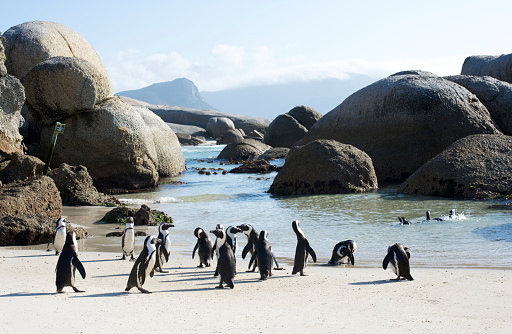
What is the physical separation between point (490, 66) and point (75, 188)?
93.4 ft

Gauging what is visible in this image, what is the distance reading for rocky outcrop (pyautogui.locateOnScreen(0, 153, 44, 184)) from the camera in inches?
547

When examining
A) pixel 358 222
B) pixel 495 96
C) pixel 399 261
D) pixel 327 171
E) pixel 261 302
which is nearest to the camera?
pixel 261 302

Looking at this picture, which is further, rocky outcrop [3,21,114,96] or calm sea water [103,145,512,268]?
rocky outcrop [3,21,114,96]

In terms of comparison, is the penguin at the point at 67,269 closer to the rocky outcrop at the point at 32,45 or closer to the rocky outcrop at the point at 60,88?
the rocky outcrop at the point at 60,88

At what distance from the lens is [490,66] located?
34250mm

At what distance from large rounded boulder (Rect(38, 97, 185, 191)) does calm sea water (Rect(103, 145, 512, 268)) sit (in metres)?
1.21

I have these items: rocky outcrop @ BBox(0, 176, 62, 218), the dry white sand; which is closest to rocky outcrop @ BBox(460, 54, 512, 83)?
rocky outcrop @ BBox(0, 176, 62, 218)

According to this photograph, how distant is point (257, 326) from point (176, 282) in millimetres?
2229

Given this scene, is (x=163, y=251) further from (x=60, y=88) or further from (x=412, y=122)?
(x=412, y=122)

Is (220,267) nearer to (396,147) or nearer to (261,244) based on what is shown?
(261,244)

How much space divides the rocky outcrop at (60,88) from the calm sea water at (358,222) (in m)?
3.46

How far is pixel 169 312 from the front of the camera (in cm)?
507

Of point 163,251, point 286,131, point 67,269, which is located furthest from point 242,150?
point 67,269

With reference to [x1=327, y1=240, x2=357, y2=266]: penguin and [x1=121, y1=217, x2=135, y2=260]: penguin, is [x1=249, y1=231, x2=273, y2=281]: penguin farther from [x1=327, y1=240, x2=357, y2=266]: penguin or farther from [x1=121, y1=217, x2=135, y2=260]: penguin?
[x1=121, y1=217, x2=135, y2=260]: penguin
